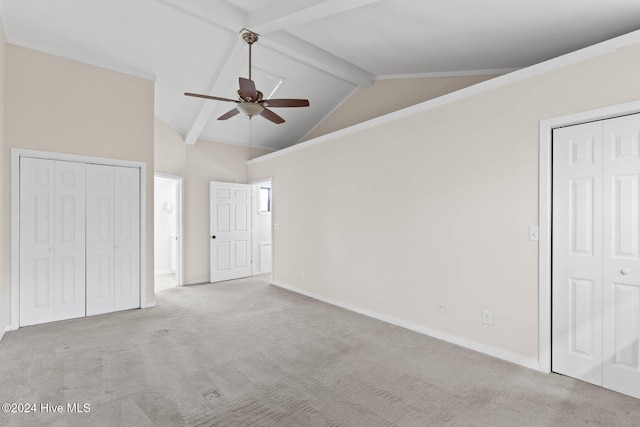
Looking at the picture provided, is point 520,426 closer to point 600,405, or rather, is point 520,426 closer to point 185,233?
point 600,405

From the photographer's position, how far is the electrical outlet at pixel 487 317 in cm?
301

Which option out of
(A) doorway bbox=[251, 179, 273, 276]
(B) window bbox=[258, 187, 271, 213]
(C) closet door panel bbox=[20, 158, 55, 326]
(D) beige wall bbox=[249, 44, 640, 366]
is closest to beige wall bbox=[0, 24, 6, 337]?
(C) closet door panel bbox=[20, 158, 55, 326]

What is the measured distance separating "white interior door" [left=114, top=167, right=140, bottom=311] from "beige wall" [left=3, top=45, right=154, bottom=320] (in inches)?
5.7

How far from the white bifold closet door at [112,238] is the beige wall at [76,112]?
17 centimetres

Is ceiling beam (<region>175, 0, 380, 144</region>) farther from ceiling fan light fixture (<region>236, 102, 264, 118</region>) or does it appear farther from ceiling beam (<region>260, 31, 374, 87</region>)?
ceiling fan light fixture (<region>236, 102, 264, 118</region>)

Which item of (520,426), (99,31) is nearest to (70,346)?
(99,31)

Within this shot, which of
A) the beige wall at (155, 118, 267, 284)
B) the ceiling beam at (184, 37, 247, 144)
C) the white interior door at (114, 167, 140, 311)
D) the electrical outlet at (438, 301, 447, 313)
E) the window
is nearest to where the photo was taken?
the electrical outlet at (438, 301, 447, 313)

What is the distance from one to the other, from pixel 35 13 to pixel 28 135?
1.28 meters

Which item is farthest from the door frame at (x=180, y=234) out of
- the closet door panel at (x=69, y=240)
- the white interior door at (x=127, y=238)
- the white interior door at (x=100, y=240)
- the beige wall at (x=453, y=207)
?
the beige wall at (x=453, y=207)

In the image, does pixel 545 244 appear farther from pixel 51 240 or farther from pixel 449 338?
pixel 51 240

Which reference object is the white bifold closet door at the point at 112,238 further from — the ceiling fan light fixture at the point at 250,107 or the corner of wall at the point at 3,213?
the ceiling fan light fixture at the point at 250,107

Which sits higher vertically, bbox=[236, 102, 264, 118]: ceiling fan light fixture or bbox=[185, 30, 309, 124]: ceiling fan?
bbox=[185, 30, 309, 124]: ceiling fan

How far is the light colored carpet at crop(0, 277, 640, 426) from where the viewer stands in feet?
6.85

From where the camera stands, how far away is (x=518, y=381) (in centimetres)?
252
